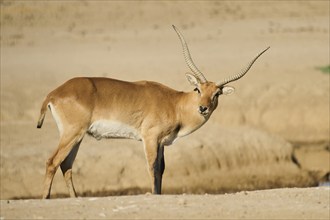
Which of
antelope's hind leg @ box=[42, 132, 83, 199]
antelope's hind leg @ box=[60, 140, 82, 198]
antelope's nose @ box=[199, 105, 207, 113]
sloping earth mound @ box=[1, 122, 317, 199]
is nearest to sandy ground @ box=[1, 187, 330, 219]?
antelope's hind leg @ box=[42, 132, 83, 199]

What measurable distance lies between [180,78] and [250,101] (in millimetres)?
1907

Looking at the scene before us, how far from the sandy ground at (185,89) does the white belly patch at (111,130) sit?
175 centimetres

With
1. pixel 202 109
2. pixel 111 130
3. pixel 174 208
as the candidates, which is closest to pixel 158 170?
pixel 111 130

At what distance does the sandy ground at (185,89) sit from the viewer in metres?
13.4

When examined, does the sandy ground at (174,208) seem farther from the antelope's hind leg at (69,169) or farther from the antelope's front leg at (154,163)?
the antelope's front leg at (154,163)

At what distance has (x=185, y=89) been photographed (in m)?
25.0

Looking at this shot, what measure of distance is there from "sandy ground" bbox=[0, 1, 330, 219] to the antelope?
1474 millimetres

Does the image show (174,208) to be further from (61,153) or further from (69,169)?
(69,169)

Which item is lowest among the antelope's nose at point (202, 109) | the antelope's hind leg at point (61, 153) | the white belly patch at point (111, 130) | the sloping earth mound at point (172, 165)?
the sloping earth mound at point (172, 165)

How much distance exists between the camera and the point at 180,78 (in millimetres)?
25766

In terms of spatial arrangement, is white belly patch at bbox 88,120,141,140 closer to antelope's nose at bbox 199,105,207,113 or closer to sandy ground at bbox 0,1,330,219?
antelope's nose at bbox 199,105,207,113

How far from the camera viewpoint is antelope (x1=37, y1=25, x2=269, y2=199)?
1500 centimetres

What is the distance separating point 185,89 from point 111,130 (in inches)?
373

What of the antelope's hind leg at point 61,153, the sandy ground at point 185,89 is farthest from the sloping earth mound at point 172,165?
the antelope's hind leg at point 61,153
